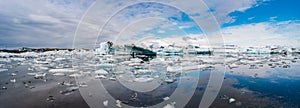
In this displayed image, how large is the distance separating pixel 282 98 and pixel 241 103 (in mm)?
933

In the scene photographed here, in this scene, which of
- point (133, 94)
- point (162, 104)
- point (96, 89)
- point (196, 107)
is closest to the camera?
point (196, 107)

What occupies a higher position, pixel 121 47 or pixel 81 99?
pixel 121 47

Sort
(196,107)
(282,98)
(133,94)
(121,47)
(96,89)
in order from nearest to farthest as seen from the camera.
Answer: (196,107) < (282,98) < (133,94) < (96,89) < (121,47)

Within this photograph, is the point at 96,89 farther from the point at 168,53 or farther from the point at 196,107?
the point at 168,53

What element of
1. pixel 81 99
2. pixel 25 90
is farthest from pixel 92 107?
pixel 25 90

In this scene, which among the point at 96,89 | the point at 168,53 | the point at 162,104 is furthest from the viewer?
the point at 168,53

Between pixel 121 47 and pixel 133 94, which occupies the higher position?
pixel 121 47

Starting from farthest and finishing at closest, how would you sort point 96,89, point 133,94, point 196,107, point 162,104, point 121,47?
point 121,47, point 96,89, point 133,94, point 162,104, point 196,107

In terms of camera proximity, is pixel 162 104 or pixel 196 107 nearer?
pixel 196 107

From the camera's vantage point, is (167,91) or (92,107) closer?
(92,107)

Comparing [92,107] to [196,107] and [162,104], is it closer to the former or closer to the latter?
[162,104]

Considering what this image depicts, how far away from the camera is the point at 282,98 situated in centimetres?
319

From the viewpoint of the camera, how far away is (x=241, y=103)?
9.67 feet

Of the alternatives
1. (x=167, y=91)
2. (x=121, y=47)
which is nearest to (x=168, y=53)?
(x=121, y=47)
